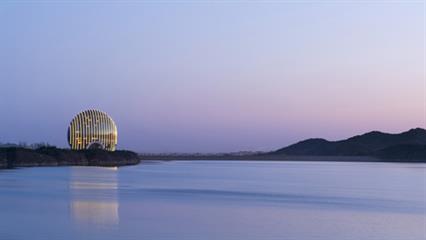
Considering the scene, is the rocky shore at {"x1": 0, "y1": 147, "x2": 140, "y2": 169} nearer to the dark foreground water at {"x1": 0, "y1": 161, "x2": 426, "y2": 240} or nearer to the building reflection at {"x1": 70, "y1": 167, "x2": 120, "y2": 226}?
the building reflection at {"x1": 70, "y1": 167, "x2": 120, "y2": 226}

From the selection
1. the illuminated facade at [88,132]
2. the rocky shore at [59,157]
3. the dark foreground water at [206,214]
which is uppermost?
the illuminated facade at [88,132]

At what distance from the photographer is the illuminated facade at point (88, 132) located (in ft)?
345

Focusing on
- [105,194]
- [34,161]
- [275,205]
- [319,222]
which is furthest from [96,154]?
[319,222]

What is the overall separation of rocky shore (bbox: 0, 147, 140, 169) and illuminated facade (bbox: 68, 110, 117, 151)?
25.7ft

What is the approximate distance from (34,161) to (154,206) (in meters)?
52.9

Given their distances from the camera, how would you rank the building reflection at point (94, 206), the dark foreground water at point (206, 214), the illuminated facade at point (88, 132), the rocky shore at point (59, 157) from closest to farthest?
the dark foreground water at point (206, 214) < the building reflection at point (94, 206) < the rocky shore at point (59, 157) < the illuminated facade at point (88, 132)

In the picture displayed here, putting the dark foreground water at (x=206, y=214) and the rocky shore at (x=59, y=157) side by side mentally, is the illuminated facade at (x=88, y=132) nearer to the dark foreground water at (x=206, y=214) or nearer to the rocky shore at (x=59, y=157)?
the rocky shore at (x=59, y=157)

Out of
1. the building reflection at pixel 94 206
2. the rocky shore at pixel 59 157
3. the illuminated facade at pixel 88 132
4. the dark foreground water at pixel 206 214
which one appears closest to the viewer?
the dark foreground water at pixel 206 214

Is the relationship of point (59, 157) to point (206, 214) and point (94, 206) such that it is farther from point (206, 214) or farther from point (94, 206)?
point (206, 214)

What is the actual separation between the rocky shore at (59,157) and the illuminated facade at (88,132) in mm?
7822

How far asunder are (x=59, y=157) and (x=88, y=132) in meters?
24.7

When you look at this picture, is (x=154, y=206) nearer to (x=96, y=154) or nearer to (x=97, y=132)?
(x=96, y=154)

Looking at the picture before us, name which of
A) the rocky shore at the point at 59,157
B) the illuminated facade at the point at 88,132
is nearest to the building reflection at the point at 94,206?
the rocky shore at the point at 59,157

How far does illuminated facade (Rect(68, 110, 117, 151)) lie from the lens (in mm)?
105250
